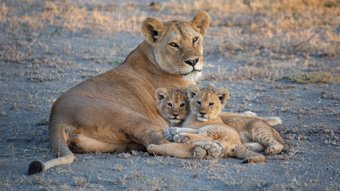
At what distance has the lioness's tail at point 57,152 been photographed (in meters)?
5.27

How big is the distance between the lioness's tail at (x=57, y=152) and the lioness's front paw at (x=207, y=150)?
1.03 meters

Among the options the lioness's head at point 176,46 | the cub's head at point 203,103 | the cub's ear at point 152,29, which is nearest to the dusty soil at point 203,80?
the cub's head at point 203,103

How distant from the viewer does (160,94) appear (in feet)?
21.8

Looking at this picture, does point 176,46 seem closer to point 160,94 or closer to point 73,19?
point 160,94

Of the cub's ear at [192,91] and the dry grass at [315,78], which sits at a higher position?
the cub's ear at [192,91]

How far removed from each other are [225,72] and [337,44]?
286cm

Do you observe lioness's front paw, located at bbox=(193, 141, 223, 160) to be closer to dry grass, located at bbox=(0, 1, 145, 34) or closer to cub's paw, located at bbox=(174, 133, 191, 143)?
cub's paw, located at bbox=(174, 133, 191, 143)

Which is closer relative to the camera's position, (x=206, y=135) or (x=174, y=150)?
(x=174, y=150)

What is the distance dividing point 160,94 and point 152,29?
87 cm

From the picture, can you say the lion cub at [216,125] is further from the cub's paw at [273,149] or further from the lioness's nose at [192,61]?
the lioness's nose at [192,61]

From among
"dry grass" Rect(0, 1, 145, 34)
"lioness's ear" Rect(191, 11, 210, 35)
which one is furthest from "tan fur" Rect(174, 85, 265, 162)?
"dry grass" Rect(0, 1, 145, 34)

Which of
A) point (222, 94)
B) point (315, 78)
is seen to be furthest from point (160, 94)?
point (315, 78)

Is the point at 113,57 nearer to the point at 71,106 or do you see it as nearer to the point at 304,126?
the point at 304,126

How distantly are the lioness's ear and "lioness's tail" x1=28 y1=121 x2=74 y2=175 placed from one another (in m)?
2.02
